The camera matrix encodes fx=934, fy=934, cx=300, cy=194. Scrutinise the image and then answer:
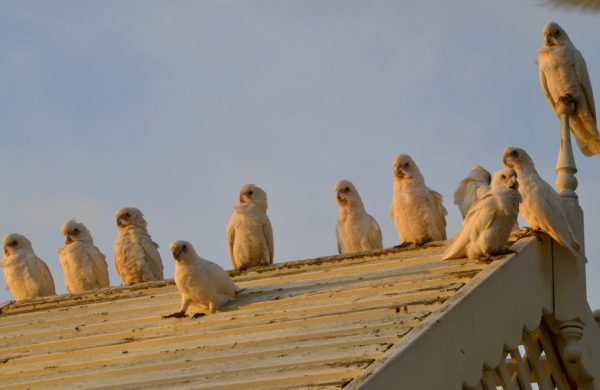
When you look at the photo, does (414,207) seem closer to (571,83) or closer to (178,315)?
(571,83)

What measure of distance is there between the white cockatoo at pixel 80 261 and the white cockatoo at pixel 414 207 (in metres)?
4.51

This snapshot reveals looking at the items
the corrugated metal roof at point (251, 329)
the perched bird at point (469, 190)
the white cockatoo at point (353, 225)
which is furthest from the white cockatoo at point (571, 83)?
the white cockatoo at point (353, 225)

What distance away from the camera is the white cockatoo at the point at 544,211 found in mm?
7891

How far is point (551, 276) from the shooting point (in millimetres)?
7840

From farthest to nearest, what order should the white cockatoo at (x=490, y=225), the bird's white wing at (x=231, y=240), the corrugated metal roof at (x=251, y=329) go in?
1. the bird's white wing at (x=231, y=240)
2. the white cockatoo at (x=490, y=225)
3. the corrugated metal roof at (x=251, y=329)

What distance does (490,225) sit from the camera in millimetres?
7605

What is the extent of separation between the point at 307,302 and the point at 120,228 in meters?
6.05

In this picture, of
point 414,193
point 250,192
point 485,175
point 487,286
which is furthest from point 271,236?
point 487,286

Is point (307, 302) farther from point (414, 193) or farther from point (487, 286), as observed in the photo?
point (414, 193)

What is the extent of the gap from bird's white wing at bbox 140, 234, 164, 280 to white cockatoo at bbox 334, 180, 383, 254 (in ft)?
8.05

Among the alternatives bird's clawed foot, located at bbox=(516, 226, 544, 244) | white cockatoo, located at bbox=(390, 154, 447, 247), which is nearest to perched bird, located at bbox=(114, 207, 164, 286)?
white cockatoo, located at bbox=(390, 154, 447, 247)

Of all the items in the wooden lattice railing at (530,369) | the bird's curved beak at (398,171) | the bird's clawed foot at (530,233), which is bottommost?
the wooden lattice railing at (530,369)

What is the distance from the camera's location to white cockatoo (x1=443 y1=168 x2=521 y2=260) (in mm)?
7469

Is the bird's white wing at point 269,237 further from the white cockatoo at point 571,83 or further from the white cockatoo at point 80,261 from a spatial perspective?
the white cockatoo at point 571,83
